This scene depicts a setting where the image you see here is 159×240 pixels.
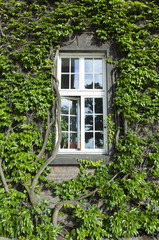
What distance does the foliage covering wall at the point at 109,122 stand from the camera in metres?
2.95

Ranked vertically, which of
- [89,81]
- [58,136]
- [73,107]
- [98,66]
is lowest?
[58,136]

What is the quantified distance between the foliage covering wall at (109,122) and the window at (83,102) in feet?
0.93

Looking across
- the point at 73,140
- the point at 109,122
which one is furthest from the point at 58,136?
the point at 109,122

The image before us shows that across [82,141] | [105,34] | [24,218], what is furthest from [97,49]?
[24,218]

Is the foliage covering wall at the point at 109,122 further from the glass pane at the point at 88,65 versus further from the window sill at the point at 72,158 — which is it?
the glass pane at the point at 88,65

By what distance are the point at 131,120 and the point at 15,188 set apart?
8.31ft

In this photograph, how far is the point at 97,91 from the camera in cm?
371

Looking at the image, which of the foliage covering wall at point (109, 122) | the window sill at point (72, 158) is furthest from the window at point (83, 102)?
the foliage covering wall at point (109, 122)

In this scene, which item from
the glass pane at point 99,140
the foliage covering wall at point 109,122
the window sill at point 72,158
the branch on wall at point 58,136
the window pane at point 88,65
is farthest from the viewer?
the window pane at point 88,65

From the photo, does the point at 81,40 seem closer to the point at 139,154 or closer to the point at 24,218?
the point at 139,154

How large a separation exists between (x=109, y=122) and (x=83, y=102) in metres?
0.69

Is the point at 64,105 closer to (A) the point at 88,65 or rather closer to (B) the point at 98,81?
(B) the point at 98,81

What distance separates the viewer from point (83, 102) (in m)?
3.68

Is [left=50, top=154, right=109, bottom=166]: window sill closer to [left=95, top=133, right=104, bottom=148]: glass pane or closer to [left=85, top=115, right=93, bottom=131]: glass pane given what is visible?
[left=95, top=133, right=104, bottom=148]: glass pane
